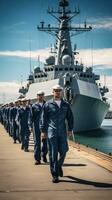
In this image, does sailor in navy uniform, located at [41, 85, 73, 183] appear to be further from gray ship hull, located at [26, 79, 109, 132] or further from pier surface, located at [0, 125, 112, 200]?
gray ship hull, located at [26, 79, 109, 132]

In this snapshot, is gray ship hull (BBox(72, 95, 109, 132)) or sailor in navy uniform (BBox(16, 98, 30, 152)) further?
gray ship hull (BBox(72, 95, 109, 132))

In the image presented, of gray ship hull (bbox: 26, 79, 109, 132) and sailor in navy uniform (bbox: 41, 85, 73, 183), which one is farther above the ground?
sailor in navy uniform (bbox: 41, 85, 73, 183)

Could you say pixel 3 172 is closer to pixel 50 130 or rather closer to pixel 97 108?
pixel 50 130

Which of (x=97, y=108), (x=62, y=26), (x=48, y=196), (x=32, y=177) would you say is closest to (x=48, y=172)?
(x=32, y=177)

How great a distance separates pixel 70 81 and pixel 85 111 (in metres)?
2.86

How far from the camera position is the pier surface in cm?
622

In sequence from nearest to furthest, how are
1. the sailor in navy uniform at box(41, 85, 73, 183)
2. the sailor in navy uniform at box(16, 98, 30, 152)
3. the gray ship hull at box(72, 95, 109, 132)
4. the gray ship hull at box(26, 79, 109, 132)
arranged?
the sailor in navy uniform at box(41, 85, 73, 183) < the sailor in navy uniform at box(16, 98, 30, 152) < the gray ship hull at box(72, 95, 109, 132) < the gray ship hull at box(26, 79, 109, 132)

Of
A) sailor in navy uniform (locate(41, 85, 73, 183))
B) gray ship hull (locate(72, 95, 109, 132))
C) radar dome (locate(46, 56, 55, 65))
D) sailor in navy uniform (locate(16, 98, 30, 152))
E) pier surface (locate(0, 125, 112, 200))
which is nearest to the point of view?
pier surface (locate(0, 125, 112, 200))

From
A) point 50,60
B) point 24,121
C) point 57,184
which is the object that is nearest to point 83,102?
point 50,60

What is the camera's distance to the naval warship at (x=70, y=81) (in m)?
36.5

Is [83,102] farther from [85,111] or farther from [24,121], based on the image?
[24,121]

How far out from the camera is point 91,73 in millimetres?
43781

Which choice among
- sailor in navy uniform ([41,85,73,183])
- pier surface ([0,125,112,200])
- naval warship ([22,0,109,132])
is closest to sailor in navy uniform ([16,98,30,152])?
pier surface ([0,125,112,200])

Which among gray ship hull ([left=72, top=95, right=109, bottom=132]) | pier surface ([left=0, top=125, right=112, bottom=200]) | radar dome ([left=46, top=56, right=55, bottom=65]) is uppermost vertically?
radar dome ([left=46, top=56, right=55, bottom=65])
